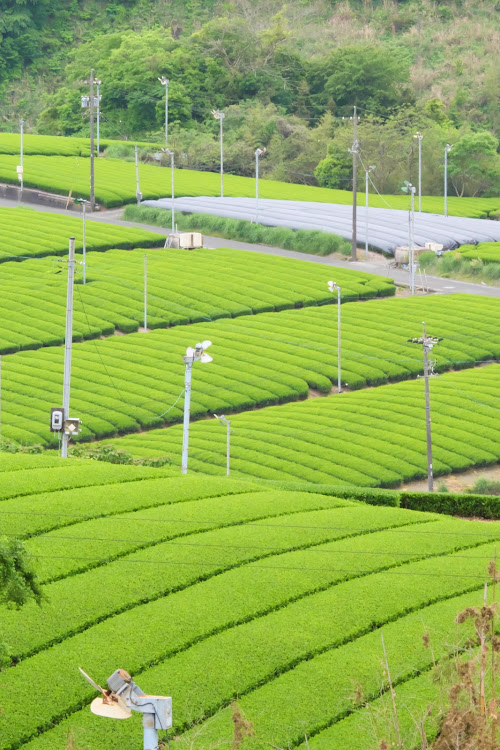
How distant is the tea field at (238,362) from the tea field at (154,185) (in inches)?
1585

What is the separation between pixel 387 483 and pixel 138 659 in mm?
24986

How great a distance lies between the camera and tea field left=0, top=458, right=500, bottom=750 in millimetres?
26812

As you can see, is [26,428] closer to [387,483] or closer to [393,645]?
[387,483]

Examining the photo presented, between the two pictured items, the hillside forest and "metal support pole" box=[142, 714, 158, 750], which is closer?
"metal support pole" box=[142, 714, 158, 750]

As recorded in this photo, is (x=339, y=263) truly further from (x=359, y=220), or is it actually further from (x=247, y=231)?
(x=359, y=220)

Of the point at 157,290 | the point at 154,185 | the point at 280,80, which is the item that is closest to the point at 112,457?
the point at 157,290

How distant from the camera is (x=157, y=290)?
8519 cm

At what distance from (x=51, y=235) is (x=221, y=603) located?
69556mm

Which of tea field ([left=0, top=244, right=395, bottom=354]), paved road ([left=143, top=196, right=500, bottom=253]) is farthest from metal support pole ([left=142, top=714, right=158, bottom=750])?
paved road ([left=143, top=196, right=500, bottom=253])

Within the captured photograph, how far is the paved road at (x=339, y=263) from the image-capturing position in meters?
94.6

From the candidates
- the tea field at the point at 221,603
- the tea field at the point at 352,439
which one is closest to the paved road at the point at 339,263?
the tea field at the point at 352,439

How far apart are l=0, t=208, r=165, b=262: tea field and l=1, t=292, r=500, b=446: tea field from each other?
1990 centimetres

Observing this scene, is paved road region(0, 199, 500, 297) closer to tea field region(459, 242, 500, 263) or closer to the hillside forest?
tea field region(459, 242, 500, 263)

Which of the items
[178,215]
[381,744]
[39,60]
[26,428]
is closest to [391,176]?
[178,215]
